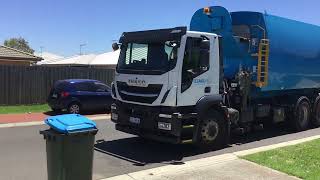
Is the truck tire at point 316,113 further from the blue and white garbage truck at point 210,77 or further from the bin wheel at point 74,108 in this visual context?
the bin wheel at point 74,108

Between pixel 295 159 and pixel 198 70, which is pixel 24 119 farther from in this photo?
pixel 295 159

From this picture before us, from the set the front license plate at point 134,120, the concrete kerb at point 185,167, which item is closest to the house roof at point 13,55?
the front license plate at point 134,120

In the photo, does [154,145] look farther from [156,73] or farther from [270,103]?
[270,103]

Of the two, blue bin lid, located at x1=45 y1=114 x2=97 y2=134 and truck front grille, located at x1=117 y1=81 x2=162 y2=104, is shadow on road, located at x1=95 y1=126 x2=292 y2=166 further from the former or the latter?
blue bin lid, located at x1=45 y1=114 x2=97 y2=134

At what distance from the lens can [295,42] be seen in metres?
14.7

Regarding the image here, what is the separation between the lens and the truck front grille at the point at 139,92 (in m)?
11.1

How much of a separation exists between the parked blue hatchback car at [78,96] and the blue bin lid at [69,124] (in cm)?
1323

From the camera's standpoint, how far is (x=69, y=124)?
22.5 feet

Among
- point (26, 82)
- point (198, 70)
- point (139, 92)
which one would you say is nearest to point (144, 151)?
point (139, 92)

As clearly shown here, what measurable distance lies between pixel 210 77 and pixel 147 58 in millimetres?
1500

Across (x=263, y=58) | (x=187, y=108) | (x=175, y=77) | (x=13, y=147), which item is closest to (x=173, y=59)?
(x=175, y=77)

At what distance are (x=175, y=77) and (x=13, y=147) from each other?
14.0ft

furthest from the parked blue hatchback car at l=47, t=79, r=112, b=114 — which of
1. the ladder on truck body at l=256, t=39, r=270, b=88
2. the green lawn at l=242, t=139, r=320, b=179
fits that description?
the green lawn at l=242, t=139, r=320, b=179

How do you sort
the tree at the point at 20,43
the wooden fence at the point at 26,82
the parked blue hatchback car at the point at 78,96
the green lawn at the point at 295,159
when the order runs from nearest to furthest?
the green lawn at the point at 295,159, the parked blue hatchback car at the point at 78,96, the wooden fence at the point at 26,82, the tree at the point at 20,43
